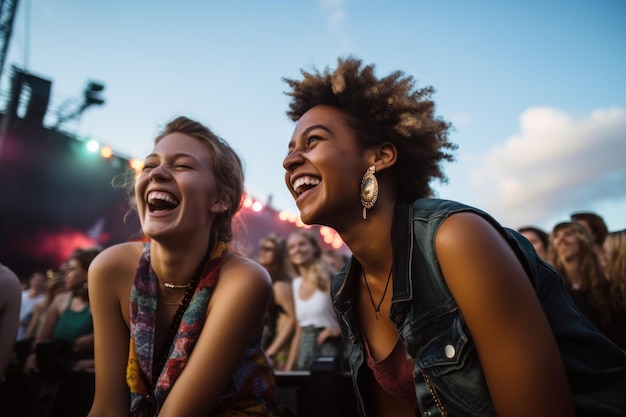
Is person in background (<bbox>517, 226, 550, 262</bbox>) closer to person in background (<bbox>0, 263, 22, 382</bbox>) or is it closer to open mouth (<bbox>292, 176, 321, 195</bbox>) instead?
open mouth (<bbox>292, 176, 321, 195</bbox>)

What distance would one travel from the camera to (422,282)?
145 cm

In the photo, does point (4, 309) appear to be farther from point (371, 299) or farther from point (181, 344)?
point (371, 299)

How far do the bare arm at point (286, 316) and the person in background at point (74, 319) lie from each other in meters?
2.04

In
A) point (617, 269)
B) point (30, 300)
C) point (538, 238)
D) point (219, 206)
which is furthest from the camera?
point (30, 300)

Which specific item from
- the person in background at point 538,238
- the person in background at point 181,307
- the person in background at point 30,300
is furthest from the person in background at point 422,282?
the person in background at point 30,300

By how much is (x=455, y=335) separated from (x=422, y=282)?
0.22 meters

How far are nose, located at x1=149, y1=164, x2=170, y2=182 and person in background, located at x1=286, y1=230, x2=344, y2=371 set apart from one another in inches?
122

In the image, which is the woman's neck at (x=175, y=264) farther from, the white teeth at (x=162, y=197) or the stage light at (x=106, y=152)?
the stage light at (x=106, y=152)

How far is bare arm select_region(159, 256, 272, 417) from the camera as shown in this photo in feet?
5.40

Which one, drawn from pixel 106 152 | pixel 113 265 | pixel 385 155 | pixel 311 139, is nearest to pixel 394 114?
pixel 385 155

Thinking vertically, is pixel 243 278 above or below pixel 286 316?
Answer: above

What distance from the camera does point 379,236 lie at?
1.72 meters

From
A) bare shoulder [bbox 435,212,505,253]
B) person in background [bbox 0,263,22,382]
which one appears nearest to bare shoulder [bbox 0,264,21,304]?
person in background [bbox 0,263,22,382]

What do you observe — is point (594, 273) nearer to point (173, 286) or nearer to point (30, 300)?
point (173, 286)
